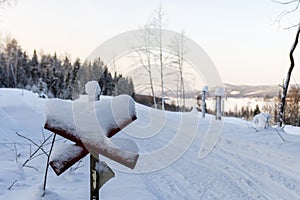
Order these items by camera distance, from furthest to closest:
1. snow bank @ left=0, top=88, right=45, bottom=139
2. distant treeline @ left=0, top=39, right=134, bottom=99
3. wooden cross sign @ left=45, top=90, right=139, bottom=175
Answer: distant treeline @ left=0, top=39, right=134, bottom=99, snow bank @ left=0, top=88, right=45, bottom=139, wooden cross sign @ left=45, top=90, right=139, bottom=175

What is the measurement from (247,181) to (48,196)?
3.45 metres

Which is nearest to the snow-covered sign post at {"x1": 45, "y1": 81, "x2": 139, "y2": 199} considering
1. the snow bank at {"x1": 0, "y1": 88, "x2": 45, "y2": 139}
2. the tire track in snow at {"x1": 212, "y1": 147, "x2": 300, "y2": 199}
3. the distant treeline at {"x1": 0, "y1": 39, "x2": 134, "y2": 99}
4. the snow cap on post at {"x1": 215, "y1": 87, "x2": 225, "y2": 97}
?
the tire track in snow at {"x1": 212, "y1": 147, "x2": 300, "y2": 199}

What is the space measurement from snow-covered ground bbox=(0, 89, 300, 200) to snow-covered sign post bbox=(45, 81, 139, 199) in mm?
1131

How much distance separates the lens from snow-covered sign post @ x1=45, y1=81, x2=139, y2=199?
180 cm

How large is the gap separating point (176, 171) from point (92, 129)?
4.12m

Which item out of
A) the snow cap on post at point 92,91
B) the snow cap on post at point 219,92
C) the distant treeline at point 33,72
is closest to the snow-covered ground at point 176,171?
the snow cap on post at point 92,91

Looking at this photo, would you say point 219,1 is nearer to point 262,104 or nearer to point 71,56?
point 262,104

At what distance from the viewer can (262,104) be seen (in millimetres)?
57031

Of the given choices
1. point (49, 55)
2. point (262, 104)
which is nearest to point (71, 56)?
point (49, 55)

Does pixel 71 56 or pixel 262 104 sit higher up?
pixel 71 56

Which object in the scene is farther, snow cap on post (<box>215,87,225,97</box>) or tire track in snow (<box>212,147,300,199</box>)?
snow cap on post (<box>215,87,225,97</box>)

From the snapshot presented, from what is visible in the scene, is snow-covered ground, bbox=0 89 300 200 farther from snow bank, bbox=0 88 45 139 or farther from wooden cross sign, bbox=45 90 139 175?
wooden cross sign, bbox=45 90 139 175

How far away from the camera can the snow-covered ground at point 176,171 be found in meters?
4.07

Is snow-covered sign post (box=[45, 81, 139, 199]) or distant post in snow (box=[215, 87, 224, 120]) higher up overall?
snow-covered sign post (box=[45, 81, 139, 199])
